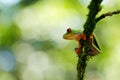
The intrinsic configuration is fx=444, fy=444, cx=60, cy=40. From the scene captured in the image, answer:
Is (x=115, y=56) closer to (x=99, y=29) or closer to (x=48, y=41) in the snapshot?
(x=99, y=29)

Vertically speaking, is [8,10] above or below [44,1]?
above

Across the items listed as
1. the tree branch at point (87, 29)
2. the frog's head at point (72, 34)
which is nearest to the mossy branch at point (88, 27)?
the tree branch at point (87, 29)

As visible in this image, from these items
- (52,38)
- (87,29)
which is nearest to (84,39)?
(87,29)

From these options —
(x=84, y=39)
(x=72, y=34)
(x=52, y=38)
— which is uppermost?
(x=52, y=38)

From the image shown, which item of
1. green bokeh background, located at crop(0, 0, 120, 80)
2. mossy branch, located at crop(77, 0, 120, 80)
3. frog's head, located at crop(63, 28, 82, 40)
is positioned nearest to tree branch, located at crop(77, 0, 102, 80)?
mossy branch, located at crop(77, 0, 120, 80)

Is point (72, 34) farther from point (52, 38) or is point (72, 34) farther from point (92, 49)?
point (52, 38)

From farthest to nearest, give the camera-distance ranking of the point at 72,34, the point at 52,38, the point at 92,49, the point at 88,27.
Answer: the point at 52,38
the point at 72,34
the point at 92,49
the point at 88,27

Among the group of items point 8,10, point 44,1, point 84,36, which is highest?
point 8,10

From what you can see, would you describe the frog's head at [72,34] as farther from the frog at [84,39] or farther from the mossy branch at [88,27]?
the mossy branch at [88,27]

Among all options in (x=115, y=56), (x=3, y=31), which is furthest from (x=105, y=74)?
(x=3, y=31)
